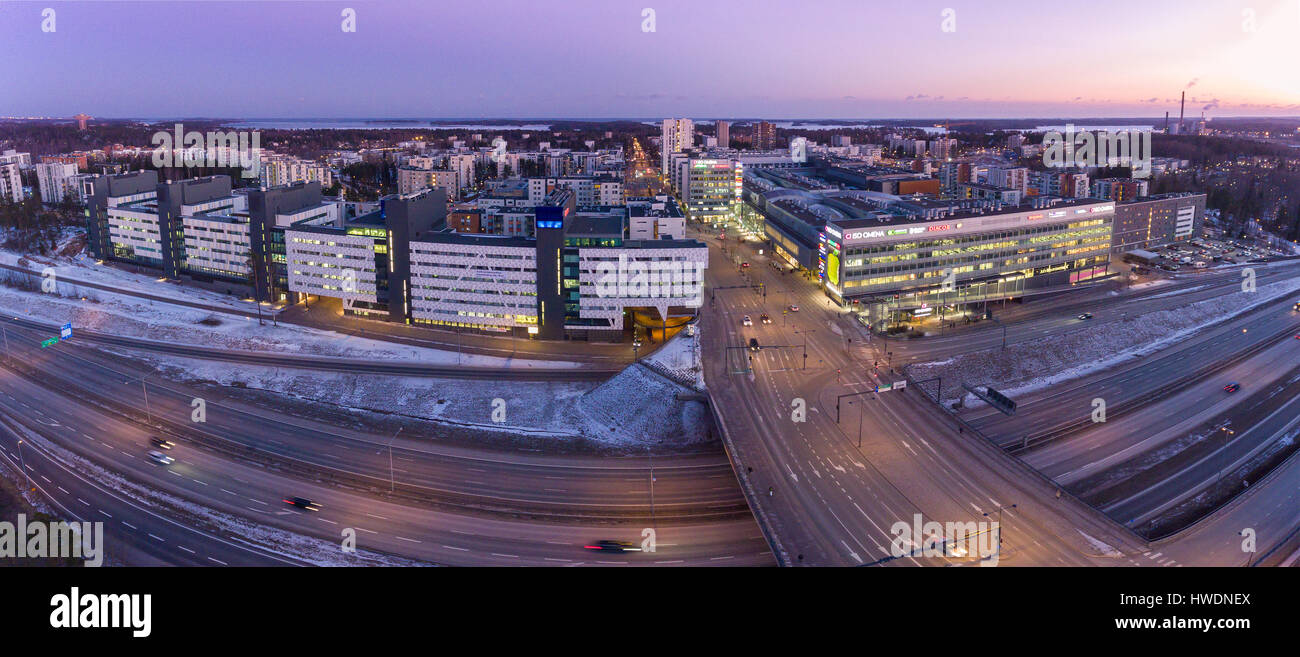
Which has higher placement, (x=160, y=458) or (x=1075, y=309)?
(x=1075, y=309)

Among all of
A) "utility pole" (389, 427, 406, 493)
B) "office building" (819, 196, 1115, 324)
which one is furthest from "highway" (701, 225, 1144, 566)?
"utility pole" (389, 427, 406, 493)

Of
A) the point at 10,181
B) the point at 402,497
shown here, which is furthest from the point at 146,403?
the point at 10,181

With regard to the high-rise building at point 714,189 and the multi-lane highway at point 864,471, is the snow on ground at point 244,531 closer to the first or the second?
the multi-lane highway at point 864,471

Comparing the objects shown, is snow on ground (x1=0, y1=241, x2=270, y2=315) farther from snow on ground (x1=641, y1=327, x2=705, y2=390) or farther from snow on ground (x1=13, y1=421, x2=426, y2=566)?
snow on ground (x1=641, y1=327, x2=705, y2=390)

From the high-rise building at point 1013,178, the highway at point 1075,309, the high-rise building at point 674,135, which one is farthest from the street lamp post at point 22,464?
the high-rise building at point 674,135

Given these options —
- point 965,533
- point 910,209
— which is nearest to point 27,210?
point 910,209

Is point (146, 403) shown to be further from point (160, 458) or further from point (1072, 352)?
point (1072, 352)
